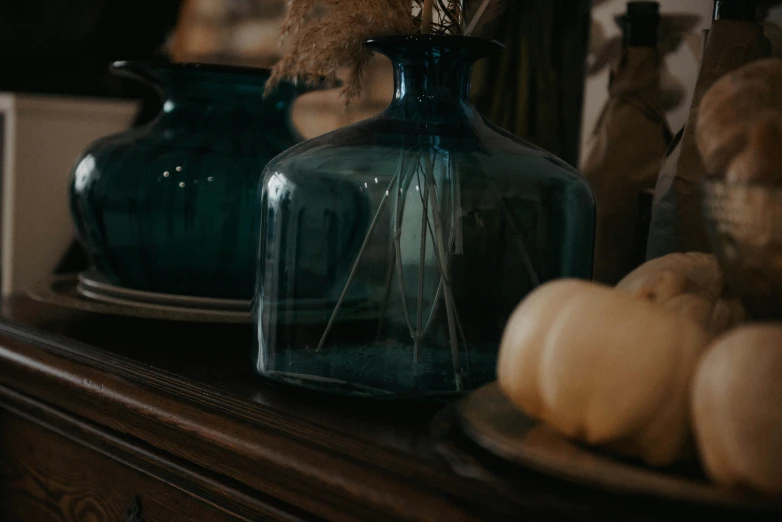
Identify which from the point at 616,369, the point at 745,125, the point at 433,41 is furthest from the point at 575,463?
the point at 433,41

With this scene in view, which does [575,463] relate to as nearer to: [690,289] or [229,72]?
[690,289]

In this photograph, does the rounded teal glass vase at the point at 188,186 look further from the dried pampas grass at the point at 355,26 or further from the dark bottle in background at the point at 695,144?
the dark bottle in background at the point at 695,144

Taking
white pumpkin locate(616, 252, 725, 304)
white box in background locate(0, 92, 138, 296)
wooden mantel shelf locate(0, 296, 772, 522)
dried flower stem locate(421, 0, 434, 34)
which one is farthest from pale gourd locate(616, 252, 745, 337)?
white box in background locate(0, 92, 138, 296)

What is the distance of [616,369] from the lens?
35 cm

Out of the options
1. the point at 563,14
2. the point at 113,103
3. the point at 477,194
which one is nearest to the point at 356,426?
the point at 477,194

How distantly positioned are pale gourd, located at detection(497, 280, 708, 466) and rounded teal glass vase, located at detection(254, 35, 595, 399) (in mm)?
163

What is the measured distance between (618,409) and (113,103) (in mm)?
1390

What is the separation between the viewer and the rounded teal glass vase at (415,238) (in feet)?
1.77

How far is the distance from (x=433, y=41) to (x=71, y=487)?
455 mm

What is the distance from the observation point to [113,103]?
5.13ft

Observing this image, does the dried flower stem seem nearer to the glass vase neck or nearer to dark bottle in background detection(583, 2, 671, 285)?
the glass vase neck

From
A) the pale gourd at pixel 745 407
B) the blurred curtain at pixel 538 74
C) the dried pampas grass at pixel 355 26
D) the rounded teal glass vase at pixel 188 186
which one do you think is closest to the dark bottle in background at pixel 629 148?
the blurred curtain at pixel 538 74

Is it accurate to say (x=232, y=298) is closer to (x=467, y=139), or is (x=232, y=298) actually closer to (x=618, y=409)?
(x=467, y=139)

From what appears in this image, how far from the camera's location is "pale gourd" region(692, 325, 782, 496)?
31 centimetres
